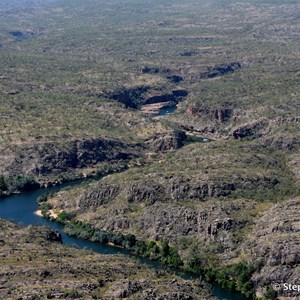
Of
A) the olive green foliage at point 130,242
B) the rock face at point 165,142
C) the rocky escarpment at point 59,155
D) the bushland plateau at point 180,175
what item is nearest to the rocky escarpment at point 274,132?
the bushland plateau at point 180,175

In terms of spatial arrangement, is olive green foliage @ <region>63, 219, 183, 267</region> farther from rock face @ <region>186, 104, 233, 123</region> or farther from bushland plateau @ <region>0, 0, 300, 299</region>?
rock face @ <region>186, 104, 233, 123</region>

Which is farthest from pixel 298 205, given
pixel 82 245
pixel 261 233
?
pixel 82 245

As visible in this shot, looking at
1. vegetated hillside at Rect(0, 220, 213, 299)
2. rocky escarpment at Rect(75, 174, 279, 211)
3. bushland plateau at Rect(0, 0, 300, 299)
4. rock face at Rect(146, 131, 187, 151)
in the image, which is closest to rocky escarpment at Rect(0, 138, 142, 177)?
bushland plateau at Rect(0, 0, 300, 299)

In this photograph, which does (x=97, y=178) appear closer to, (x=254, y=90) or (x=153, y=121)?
(x=153, y=121)

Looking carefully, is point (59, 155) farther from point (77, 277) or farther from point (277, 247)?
point (77, 277)

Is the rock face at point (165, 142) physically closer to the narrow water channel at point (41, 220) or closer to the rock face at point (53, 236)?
the narrow water channel at point (41, 220)

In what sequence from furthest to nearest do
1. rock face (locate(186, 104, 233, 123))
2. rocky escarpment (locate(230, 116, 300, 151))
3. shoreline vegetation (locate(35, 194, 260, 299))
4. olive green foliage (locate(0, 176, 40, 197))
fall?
rock face (locate(186, 104, 233, 123))
rocky escarpment (locate(230, 116, 300, 151))
olive green foliage (locate(0, 176, 40, 197))
shoreline vegetation (locate(35, 194, 260, 299))
